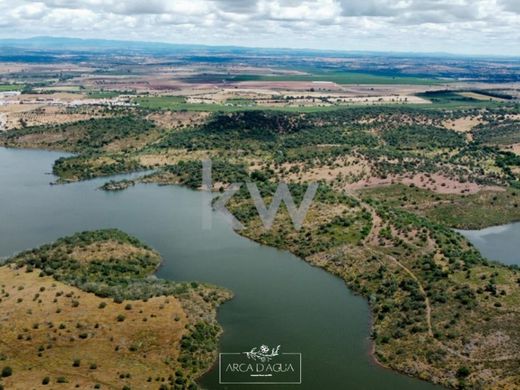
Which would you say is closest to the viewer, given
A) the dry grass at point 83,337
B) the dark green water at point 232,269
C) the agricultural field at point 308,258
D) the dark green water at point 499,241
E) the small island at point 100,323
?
the dry grass at point 83,337

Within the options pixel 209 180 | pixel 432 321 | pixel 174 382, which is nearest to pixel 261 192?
pixel 209 180

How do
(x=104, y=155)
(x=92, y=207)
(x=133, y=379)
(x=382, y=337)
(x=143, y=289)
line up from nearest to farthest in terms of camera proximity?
(x=133, y=379), (x=382, y=337), (x=143, y=289), (x=92, y=207), (x=104, y=155)

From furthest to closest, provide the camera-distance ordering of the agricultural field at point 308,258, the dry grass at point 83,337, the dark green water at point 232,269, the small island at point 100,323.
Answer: the dark green water at point 232,269 < the agricultural field at point 308,258 < the small island at point 100,323 < the dry grass at point 83,337

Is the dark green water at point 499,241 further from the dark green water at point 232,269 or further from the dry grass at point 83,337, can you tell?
the dry grass at point 83,337

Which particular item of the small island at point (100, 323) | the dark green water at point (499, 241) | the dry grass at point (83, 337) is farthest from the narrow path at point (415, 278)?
the dry grass at point (83, 337)

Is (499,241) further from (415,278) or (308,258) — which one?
(308,258)

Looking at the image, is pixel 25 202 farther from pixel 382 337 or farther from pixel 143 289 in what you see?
pixel 382 337
